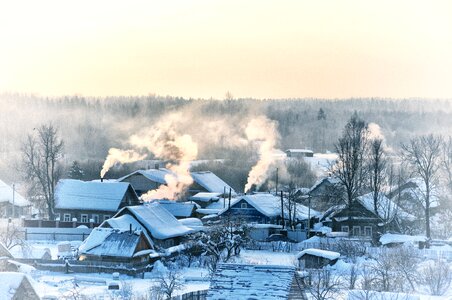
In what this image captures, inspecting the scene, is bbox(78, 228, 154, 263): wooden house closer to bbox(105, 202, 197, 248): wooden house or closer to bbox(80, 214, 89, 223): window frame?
bbox(105, 202, 197, 248): wooden house

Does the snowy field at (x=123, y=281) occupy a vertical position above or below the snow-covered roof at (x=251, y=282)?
below

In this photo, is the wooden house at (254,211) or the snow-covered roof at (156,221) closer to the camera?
the snow-covered roof at (156,221)

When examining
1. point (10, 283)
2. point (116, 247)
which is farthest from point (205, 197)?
point (10, 283)

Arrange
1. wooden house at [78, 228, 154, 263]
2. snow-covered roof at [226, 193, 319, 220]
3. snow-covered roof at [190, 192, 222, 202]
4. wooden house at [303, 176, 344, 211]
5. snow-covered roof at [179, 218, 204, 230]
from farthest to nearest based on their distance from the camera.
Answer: snow-covered roof at [190, 192, 222, 202]
wooden house at [303, 176, 344, 211]
snow-covered roof at [226, 193, 319, 220]
snow-covered roof at [179, 218, 204, 230]
wooden house at [78, 228, 154, 263]

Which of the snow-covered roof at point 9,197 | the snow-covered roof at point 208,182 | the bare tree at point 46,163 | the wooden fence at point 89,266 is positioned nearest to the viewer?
the wooden fence at point 89,266

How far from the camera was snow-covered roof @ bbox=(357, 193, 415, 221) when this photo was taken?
42844 millimetres

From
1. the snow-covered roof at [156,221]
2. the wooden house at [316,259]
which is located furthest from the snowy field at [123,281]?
the snow-covered roof at [156,221]

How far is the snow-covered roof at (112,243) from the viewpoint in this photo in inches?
1252

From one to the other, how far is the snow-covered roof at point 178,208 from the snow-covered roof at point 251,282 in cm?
3055

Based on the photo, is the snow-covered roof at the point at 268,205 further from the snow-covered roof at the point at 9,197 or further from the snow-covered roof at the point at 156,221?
the snow-covered roof at the point at 9,197

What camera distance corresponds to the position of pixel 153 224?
3700cm

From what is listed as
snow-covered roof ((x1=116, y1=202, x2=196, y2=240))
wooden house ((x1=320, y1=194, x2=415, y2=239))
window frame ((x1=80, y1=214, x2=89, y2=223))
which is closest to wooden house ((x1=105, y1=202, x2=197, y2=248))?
snow-covered roof ((x1=116, y1=202, x2=196, y2=240))

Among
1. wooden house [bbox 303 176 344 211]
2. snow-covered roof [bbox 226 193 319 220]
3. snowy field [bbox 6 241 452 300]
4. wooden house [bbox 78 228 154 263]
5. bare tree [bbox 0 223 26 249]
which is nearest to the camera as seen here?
snowy field [bbox 6 241 452 300]

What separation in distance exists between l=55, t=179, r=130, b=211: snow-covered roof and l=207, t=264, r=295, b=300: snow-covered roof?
2940 cm
